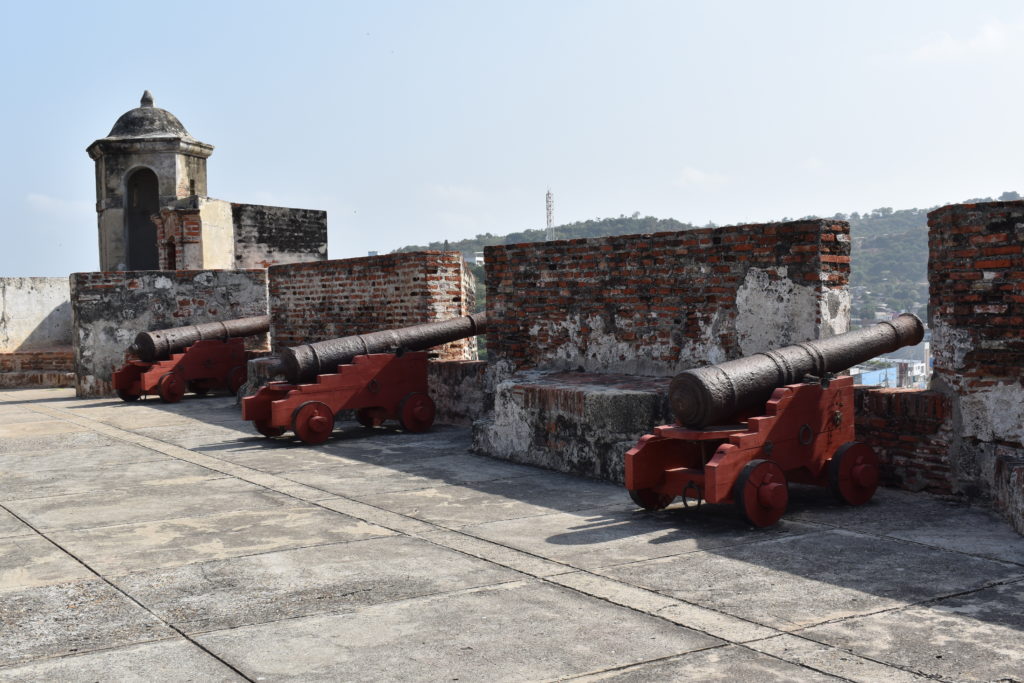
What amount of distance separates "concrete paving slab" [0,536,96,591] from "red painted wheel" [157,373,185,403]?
26.1ft

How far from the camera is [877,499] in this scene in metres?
6.01

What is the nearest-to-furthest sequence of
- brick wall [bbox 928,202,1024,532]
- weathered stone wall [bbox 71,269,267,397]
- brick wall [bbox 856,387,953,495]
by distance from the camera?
1. brick wall [bbox 928,202,1024,532]
2. brick wall [bbox 856,387,953,495]
3. weathered stone wall [bbox 71,269,267,397]

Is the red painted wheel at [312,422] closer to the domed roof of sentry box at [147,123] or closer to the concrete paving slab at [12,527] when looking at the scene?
the concrete paving slab at [12,527]

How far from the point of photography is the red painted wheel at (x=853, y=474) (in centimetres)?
573

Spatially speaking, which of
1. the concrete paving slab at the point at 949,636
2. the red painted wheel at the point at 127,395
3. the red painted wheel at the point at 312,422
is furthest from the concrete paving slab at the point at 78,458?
the concrete paving slab at the point at 949,636

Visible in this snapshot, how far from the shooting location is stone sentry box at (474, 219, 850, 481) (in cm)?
688

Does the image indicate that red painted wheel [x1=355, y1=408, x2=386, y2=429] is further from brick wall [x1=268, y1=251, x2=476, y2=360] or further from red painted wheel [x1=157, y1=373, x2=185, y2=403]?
red painted wheel [x1=157, y1=373, x2=185, y2=403]

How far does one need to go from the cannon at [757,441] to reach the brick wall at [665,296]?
0.90 meters

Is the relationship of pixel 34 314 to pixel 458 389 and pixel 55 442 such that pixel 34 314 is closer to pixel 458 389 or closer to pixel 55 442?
pixel 55 442

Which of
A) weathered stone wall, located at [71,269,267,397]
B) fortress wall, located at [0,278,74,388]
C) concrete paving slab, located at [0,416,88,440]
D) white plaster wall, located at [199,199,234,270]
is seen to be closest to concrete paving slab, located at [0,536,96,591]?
concrete paving slab, located at [0,416,88,440]

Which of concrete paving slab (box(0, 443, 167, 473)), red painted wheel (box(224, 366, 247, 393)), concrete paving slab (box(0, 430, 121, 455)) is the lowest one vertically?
concrete paving slab (box(0, 443, 167, 473))

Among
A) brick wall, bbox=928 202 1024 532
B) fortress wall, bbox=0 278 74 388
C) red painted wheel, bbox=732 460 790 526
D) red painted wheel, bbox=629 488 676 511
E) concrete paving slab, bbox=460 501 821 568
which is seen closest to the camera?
concrete paving slab, bbox=460 501 821 568

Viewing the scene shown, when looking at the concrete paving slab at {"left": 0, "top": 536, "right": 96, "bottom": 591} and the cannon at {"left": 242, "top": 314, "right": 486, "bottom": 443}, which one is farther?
the cannon at {"left": 242, "top": 314, "right": 486, "bottom": 443}

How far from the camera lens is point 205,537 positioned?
17.4 ft
